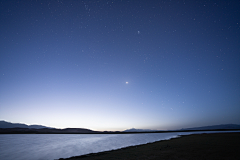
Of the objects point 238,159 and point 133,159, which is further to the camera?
point 133,159

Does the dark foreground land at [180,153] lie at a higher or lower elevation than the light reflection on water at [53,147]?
higher

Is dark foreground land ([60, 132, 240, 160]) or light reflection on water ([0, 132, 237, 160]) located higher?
dark foreground land ([60, 132, 240, 160])

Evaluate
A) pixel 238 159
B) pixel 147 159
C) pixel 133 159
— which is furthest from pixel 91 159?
pixel 238 159

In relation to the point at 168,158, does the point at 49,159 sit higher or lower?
lower

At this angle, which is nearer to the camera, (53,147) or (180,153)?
(180,153)

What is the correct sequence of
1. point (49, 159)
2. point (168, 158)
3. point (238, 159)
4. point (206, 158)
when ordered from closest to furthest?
1. point (238, 159)
2. point (206, 158)
3. point (168, 158)
4. point (49, 159)

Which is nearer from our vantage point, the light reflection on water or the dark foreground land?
the dark foreground land

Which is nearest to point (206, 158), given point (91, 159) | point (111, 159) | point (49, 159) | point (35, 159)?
point (111, 159)

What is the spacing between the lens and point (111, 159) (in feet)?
51.8

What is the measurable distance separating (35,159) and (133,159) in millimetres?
18420

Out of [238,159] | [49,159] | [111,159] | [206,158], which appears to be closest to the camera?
[238,159]

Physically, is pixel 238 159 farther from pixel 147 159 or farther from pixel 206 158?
pixel 147 159

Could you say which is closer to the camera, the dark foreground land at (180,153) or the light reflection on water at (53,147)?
the dark foreground land at (180,153)

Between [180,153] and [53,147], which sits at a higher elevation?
[180,153]
